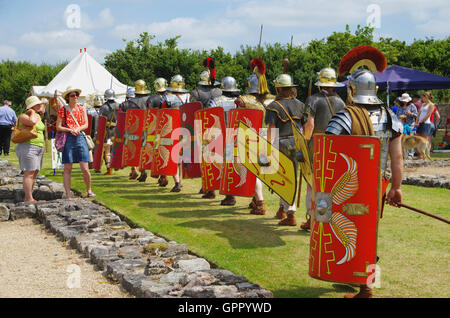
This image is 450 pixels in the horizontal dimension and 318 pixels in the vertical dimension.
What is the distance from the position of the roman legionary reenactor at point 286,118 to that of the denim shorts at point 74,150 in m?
3.30

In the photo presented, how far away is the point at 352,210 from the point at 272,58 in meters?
30.8

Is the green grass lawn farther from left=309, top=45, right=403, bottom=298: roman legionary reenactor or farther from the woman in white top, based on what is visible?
the woman in white top

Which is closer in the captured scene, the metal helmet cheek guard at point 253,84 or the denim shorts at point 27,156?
the metal helmet cheek guard at point 253,84

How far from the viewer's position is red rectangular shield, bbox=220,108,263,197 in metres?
6.89

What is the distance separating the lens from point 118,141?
36.4ft

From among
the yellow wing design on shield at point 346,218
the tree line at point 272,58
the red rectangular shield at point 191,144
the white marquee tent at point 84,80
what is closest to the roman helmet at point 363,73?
the yellow wing design on shield at point 346,218

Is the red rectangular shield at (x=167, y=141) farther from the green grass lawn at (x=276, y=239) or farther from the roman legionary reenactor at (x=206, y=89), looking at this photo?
the green grass lawn at (x=276, y=239)

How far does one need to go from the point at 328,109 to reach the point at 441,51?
35.2 m

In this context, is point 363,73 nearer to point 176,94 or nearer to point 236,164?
point 236,164

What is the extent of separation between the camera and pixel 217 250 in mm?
5531

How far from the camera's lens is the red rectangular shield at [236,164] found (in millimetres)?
6895

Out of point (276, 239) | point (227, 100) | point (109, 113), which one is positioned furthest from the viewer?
point (109, 113)

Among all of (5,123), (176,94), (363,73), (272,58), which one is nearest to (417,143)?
(176,94)

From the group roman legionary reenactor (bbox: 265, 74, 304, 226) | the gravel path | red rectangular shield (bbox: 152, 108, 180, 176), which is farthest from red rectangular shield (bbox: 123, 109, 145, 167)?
roman legionary reenactor (bbox: 265, 74, 304, 226)
